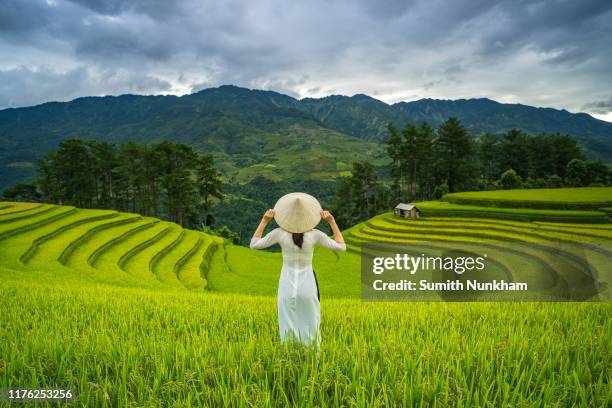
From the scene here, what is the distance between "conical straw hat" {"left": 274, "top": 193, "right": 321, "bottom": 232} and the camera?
10.5 feet

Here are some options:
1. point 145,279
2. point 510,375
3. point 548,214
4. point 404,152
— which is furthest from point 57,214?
point 404,152

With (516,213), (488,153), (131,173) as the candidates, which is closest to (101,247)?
(131,173)

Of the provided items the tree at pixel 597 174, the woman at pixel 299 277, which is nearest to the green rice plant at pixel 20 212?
the woman at pixel 299 277

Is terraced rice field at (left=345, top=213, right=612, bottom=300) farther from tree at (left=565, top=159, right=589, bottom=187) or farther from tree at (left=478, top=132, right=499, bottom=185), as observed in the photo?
tree at (left=478, top=132, right=499, bottom=185)

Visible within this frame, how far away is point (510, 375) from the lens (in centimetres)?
232

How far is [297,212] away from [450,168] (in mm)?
56127

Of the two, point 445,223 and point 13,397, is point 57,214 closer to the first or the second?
point 13,397

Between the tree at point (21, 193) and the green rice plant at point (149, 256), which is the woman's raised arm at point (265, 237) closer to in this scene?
the green rice plant at point (149, 256)

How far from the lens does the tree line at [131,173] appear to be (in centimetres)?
3922

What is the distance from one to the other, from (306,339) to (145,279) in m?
12.7

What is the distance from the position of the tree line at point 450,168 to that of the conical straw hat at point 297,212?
4988 centimetres

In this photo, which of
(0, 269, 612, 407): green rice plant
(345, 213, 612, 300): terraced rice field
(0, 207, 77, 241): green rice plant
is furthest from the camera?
(0, 207, 77, 241): green rice plant

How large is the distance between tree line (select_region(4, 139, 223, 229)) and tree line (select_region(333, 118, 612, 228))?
2478 cm

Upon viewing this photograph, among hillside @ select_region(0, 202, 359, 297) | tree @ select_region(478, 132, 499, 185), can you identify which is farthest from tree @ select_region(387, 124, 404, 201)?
hillside @ select_region(0, 202, 359, 297)
